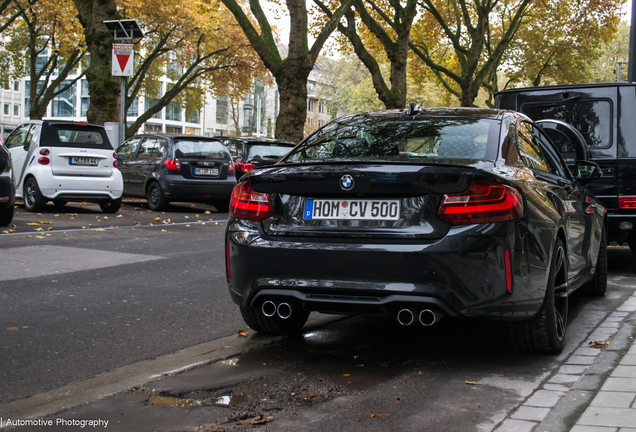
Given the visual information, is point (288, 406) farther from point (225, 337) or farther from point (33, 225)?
point (33, 225)

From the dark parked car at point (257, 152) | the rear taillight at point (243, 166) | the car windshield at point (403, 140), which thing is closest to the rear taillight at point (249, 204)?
the car windshield at point (403, 140)

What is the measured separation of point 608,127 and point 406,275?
5.86 metres

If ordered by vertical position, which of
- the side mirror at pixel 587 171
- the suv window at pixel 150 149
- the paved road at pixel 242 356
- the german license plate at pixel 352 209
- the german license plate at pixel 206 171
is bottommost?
the paved road at pixel 242 356

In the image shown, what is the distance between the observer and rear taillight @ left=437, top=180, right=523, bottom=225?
4.04 m

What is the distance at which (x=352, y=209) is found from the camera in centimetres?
423

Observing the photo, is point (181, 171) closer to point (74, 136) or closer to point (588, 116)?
point (74, 136)

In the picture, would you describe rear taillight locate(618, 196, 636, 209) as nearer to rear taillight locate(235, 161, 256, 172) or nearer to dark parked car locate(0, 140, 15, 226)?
dark parked car locate(0, 140, 15, 226)

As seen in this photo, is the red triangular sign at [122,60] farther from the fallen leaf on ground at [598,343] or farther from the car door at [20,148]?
the fallen leaf on ground at [598,343]

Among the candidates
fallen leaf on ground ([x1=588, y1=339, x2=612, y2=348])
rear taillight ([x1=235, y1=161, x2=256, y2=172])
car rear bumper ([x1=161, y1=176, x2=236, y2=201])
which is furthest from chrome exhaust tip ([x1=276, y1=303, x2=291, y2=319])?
rear taillight ([x1=235, y1=161, x2=256, y2=172])

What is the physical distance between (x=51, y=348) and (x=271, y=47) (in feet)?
58.4

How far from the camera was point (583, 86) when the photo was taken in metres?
9.29

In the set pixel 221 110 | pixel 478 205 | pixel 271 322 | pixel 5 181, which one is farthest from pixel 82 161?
pixel 221 110

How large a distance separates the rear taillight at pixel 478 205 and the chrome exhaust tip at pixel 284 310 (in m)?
1.05

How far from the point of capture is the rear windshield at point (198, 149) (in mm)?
16672
